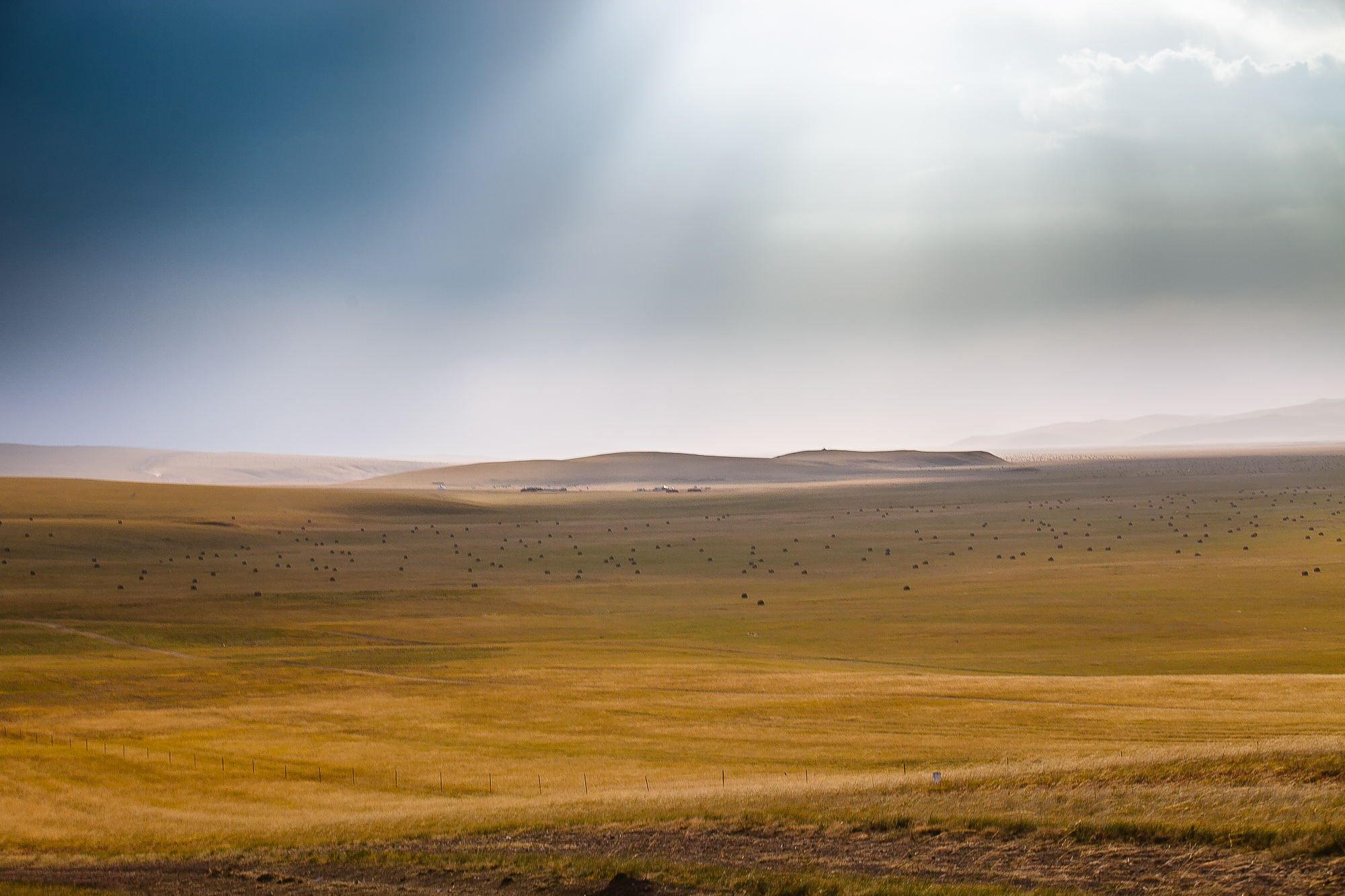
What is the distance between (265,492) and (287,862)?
7051 inches

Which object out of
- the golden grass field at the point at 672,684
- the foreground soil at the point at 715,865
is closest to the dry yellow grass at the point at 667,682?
the golden grass field at the point at 672,684

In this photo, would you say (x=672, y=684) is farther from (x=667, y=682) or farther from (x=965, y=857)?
(x=965, y=857)

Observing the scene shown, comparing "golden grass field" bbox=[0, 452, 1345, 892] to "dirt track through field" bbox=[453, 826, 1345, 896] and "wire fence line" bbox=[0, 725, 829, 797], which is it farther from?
"dirt track through field" bbox=[453, 826, 1345, 896]

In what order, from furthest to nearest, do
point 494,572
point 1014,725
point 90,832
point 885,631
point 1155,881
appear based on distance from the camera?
1. point 494,572
2. point 885,631
3. point 1014,725
4. point 90,832
5. point 1155,881

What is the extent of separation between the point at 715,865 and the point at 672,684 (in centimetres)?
3225

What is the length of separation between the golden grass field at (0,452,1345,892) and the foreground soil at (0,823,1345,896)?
803mm

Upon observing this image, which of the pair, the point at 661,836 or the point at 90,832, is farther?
the point at 90,832

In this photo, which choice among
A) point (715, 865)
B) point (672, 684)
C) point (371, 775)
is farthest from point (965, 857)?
point (672, 684)

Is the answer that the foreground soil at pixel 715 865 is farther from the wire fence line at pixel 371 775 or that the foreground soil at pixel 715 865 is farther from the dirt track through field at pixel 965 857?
the wire fence line at pixel 371 775

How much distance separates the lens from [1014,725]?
35000mm

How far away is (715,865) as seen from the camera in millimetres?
16141

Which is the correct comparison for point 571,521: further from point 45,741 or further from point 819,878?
point 819,878

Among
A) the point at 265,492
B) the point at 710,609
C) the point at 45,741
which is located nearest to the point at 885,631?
the point at 710,609

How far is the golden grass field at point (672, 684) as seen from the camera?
21.6 metres
